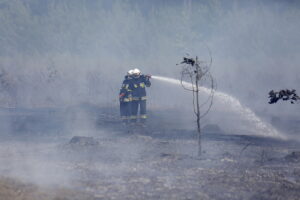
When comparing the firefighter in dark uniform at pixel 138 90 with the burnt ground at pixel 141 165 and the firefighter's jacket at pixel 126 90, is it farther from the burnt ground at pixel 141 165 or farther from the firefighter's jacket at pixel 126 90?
the burnt ground at pixel 141 165

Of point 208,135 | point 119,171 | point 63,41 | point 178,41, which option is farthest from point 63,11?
point 119,171

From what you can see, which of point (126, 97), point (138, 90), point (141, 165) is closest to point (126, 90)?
point (126, 97)

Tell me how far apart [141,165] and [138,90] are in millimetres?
5517

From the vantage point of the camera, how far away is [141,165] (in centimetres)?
914

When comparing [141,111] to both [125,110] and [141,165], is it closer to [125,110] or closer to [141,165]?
[125,110]

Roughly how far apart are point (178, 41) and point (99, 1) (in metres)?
16.2

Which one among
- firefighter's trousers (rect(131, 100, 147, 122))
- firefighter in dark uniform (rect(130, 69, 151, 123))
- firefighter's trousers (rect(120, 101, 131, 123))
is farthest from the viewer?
firefighter's trousers (rect(120, 101, 131, 123))

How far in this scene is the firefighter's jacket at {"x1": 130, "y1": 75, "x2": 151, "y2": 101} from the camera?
1425cm

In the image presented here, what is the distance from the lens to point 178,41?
4984cm

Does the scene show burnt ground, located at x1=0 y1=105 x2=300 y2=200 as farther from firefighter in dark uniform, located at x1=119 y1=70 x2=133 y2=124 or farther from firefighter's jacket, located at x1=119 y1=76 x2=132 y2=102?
firefighter's jacket, located at x1=119 y1=76 x2=132 y2=102

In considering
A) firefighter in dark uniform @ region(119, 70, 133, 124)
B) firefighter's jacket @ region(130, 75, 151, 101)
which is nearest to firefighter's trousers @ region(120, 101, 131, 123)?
firefighter in dark uniform @ region(119, 70, 133, 124)

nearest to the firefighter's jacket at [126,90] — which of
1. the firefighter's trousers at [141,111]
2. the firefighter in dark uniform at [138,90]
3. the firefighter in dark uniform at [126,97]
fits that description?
the firefighter in dark uniform at [126,97]

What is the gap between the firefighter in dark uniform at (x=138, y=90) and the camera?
14250mm

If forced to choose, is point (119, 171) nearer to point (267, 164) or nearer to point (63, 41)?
point (267, 164)
